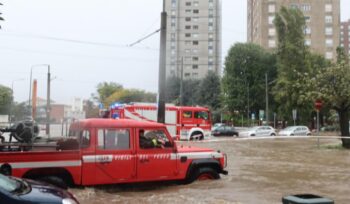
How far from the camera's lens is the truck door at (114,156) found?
378 inches

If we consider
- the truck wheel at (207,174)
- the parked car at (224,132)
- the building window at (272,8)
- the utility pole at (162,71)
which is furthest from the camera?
the building window at (272,8)

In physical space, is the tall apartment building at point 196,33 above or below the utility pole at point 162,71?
above

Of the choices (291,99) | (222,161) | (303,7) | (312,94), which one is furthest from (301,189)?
(303,7)

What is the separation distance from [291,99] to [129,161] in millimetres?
51409

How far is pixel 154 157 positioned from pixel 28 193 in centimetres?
530

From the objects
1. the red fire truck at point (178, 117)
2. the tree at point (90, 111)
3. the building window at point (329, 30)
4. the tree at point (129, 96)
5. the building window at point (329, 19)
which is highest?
the building window at point (329, 19)

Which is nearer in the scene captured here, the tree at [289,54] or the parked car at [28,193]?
the parked car at [28,193]

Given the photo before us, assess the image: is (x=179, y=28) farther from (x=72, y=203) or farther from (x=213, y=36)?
(x=72, y=203)

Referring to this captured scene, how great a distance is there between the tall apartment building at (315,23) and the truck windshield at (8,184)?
99921 mm

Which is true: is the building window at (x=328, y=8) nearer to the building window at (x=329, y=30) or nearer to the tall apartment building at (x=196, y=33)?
the building window at (x=329, y=30)

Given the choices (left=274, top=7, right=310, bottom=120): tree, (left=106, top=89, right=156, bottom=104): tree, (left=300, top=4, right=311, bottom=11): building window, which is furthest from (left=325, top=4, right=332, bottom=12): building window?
(left=106, top=89, right=156, bottom=104): tree

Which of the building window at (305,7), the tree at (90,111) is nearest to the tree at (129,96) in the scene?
the tree at (90,111)

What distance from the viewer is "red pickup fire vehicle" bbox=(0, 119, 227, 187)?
9.01m

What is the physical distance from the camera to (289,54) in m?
60.4
